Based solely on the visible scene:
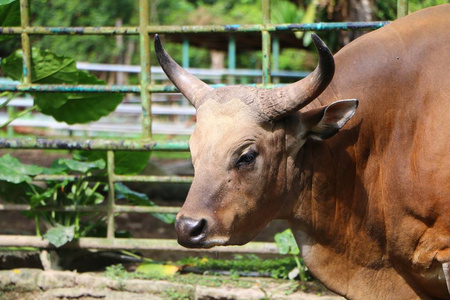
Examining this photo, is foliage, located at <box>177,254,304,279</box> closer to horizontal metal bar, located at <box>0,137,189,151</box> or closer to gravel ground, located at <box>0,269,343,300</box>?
gravel ground, located at <box>0,269,343,300</box>

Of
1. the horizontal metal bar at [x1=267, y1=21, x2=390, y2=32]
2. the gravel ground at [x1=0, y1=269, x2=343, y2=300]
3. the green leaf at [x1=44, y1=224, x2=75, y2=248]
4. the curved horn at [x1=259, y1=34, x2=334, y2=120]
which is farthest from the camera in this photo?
the green leaf at [x1=44, y1=224, x2=75, y2=248]

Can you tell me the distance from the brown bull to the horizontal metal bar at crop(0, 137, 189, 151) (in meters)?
1.15

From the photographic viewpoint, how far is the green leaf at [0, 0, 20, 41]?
521 centimetres

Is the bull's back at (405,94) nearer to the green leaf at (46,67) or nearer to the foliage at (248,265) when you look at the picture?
the foliage at (248,265)

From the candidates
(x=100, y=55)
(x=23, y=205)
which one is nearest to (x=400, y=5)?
(x=23, y=205)

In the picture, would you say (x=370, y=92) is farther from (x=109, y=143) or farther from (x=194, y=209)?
(x=109, y=143)

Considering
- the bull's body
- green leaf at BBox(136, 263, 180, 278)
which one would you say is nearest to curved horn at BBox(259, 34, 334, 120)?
the bull's body

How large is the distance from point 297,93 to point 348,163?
550mm

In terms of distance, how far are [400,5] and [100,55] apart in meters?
21.4

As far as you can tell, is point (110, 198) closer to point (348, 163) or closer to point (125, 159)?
point (125, 159)

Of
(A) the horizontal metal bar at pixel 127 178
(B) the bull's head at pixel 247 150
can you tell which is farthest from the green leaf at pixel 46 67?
(B) the bull's head at pixel 247 150

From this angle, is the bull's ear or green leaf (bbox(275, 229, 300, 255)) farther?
green leaf (bbox(275, 229, 300, 255))

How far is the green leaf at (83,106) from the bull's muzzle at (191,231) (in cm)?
245

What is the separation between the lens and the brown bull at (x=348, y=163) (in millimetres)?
3330
